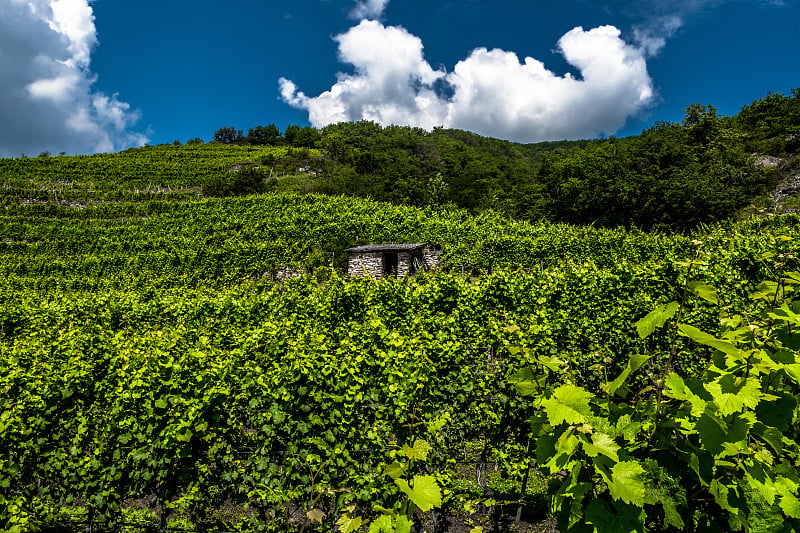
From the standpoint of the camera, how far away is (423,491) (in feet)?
5.32

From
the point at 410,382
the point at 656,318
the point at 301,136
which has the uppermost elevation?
the point at 301,136

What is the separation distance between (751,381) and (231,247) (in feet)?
79.8

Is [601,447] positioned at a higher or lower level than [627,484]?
higher

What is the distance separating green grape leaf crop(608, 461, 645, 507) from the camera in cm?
127

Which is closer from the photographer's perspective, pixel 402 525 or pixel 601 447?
pixel 601 447

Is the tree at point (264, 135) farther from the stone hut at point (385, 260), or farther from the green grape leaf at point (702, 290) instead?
Answer: the green grape leaf at point (702, 290)

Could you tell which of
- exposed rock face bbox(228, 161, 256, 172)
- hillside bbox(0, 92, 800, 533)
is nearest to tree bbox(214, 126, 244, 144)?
exposed rock face bbox(228, 161, 256, 172)

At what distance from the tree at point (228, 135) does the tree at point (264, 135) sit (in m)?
1.99

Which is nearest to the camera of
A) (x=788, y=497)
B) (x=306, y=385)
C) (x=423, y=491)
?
(x=788, y=497)

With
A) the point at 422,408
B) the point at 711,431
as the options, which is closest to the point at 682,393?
the point at 711,431

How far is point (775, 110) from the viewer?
46938mm

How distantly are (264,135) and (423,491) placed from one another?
8907cm

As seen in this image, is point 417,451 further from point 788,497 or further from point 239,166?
point 239,166

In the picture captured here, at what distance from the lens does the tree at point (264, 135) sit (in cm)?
8050
